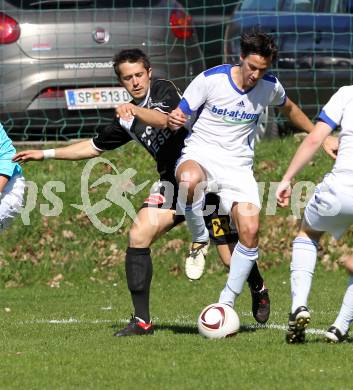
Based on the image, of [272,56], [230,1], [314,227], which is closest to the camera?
[314,227]

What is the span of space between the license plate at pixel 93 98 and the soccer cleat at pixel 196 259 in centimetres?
492

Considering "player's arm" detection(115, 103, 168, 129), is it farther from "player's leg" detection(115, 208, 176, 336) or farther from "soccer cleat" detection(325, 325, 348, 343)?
"soccer cleat" detection(325, 325, 348, 343)

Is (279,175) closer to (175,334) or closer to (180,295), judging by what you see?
(180,295)

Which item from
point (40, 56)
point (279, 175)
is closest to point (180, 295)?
point (279, 175)

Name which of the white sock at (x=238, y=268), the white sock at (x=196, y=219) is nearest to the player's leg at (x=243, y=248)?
the white sock at (x=238, y=268)

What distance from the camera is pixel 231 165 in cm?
869

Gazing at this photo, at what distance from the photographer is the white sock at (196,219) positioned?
28.3 feet

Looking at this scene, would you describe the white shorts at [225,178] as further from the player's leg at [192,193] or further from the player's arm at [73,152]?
the player's arm at [73,152]

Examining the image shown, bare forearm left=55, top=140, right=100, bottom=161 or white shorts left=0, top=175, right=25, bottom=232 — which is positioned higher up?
bare forearm left=55, top=140, right=100, bottom=161

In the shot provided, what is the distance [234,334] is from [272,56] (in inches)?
74.2

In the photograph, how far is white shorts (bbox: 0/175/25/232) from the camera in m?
10.1

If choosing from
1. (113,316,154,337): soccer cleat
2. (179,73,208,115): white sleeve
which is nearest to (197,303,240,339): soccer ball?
(113,316,154,337): soccer cleat

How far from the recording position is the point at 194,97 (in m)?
8.52

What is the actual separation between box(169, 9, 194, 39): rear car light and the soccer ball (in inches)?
265
